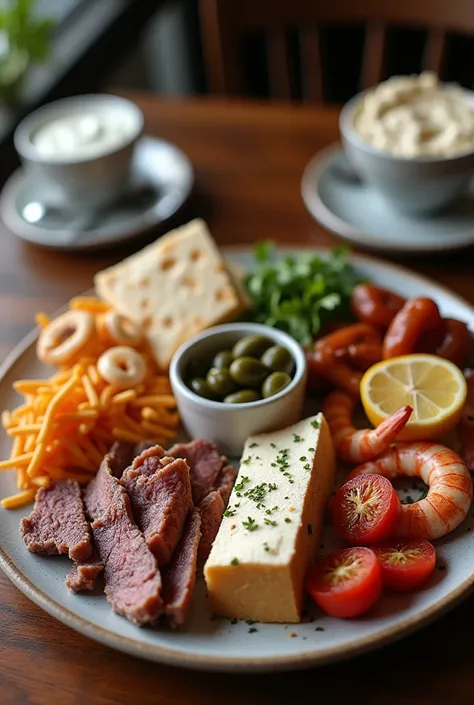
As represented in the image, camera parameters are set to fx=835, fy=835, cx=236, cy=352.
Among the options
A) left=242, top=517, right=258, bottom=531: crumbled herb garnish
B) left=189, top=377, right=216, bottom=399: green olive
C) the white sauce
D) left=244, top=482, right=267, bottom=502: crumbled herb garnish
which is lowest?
left=189, top=377, right=216, bottom=399: green olive

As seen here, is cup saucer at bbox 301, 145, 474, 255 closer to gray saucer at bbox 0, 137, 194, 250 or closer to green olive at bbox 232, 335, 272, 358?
gray saucer at bbox 0, 137, 194, 250

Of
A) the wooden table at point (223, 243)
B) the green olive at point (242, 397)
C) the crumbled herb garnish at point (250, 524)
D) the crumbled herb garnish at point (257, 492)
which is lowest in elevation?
the wooden table at point (223, 243)

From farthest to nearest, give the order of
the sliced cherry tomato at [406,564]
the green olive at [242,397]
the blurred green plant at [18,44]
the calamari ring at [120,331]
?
the blurred green plant at [18,44] < the calamari ring at [120,331] < the green olive at [242,397] < the sliced cherry tomato at [406,564]

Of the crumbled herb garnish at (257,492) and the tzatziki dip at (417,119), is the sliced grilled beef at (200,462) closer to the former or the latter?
the crumbled herb garnish at (257,492)

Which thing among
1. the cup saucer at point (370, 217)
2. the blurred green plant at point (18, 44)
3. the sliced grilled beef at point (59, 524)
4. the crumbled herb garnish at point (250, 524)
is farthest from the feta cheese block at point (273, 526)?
the blurred green plant at point (18, 44)

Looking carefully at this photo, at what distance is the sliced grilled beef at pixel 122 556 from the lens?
1.75m

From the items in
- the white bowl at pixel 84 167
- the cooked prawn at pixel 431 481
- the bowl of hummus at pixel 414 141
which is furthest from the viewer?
the white bowl at pixel 84 167

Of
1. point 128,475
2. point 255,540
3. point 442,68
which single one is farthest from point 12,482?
point 442,68

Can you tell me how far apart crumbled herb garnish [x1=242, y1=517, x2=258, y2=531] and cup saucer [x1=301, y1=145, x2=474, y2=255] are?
1366mm

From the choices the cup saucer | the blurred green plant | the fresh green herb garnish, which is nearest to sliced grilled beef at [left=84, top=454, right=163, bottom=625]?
the fresh green herb garnish

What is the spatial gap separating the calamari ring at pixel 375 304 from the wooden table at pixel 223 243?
347mm

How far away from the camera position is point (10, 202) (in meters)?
3.32

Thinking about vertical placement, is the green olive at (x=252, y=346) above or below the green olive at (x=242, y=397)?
above

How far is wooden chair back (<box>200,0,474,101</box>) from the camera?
378cm
